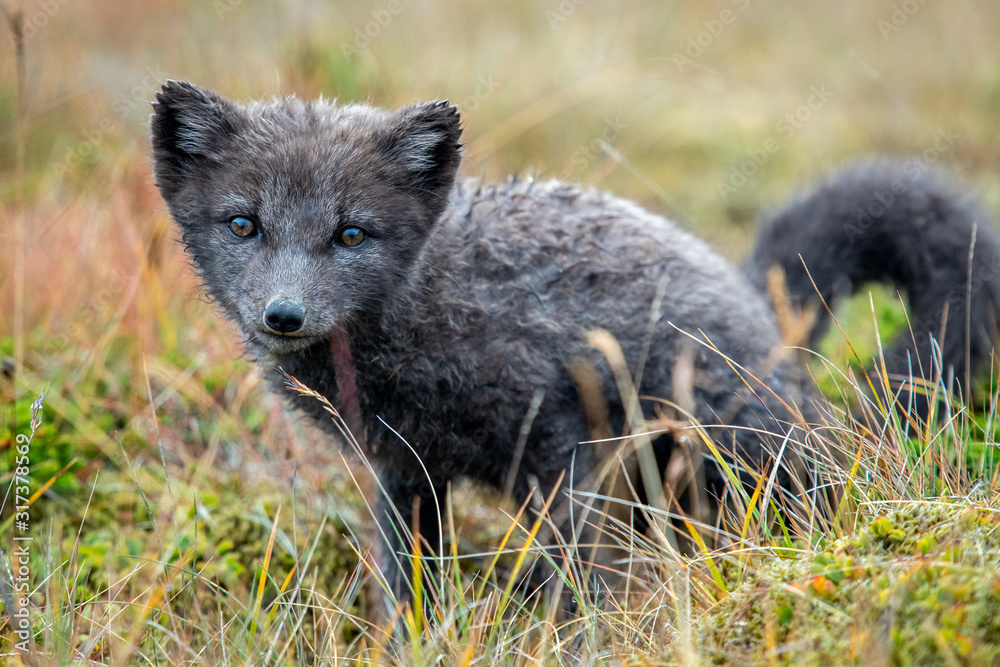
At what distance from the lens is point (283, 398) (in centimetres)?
334

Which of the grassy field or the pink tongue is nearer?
the grassy field

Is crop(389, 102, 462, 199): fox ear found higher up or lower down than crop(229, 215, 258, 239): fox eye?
higher up

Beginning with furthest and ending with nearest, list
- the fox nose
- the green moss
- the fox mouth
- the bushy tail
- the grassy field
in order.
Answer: the bushy tail
the fox mouth
the fox nose
the grassy field
the green moss

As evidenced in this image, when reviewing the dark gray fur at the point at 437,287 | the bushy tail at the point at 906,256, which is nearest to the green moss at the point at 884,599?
the dark gray fur at the point at 437,287

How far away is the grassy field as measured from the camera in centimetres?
212

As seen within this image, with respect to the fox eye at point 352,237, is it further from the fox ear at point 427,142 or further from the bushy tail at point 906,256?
the bushy tail at point 906,256

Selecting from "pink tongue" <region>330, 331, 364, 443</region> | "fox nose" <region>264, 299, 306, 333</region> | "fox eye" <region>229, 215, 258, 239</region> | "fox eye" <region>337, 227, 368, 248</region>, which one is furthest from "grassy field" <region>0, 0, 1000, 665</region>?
"fox eye" <region>337, 227, 368, 248</region>

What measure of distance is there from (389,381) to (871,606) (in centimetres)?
187

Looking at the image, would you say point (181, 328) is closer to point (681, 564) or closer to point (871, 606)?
point (681, 564)

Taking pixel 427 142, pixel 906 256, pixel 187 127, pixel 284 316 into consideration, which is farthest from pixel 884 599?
pixel 187 127

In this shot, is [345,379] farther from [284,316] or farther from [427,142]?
[427,142]

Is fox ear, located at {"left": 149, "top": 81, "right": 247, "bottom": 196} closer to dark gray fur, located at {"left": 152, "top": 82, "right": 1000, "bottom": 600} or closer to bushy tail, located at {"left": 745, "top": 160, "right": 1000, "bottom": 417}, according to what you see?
dark gray fur, located at {"left": 152, "top": 82, "right": 1000, "bottom": 600}

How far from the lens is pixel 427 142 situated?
9.91ft

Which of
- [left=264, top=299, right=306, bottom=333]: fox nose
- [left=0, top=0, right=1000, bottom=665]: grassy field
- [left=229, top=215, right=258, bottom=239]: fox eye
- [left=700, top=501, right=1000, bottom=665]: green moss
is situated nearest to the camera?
[left=700, top=501, right=1000, bottom=665]: green moss
